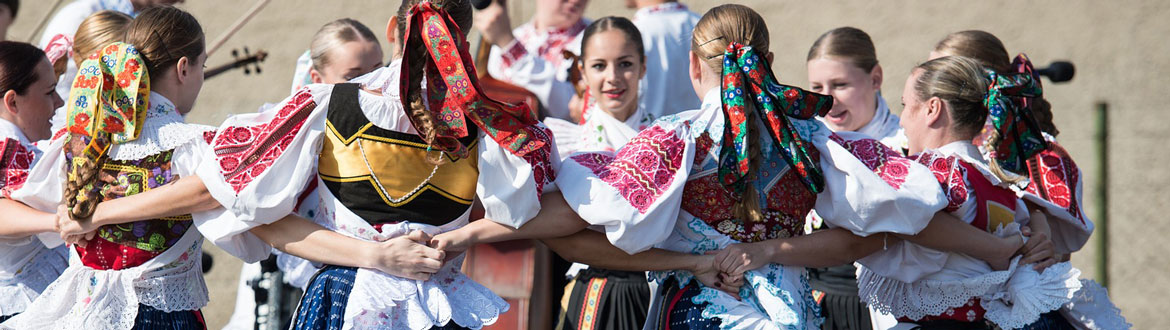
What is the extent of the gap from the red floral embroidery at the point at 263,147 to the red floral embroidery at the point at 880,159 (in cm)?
119

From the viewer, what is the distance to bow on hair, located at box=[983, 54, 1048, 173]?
9.64 ft

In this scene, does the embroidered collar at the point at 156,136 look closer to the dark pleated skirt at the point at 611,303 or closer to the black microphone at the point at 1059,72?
the dark pleated skirt at the point at 611,303

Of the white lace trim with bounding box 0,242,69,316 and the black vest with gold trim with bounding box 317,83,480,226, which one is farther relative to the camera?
the white lace trim with bounding box 0,242,69,316

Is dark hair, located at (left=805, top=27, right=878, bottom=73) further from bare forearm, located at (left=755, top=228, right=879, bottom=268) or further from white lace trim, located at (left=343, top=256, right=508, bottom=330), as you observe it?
white lace trim, located at (left=343, top=256, right=508, bottom=330)

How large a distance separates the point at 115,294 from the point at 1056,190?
98.1 inches

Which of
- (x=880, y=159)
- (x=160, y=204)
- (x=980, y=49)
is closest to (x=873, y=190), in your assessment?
(x=880, y=159)

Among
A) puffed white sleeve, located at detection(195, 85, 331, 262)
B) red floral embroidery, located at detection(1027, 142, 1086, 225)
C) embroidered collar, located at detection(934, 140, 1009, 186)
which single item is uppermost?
puffed white sleeve, located at detection(195, 85, 331, 262)

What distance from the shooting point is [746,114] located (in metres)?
2.54

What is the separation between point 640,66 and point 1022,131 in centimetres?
124

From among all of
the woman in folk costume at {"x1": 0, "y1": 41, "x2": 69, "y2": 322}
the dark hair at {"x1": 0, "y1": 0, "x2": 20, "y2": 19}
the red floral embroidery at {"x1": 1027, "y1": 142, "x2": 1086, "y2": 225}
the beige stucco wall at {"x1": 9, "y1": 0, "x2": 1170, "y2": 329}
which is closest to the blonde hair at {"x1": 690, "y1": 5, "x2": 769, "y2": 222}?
the red floral embroidery at {"x1": 1027, "y1": 142, "x2": 1086, "y2": 225}

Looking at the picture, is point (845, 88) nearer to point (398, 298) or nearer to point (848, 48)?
point (848, 48)

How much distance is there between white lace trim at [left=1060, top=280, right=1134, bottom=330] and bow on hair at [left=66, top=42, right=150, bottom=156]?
7.76 ft

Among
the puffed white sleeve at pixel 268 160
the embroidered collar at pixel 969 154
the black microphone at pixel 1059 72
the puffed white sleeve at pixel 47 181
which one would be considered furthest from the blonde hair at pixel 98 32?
the black microphone at pixel 1059 72

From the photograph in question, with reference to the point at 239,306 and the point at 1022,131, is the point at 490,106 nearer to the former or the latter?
the point at 1022,131
